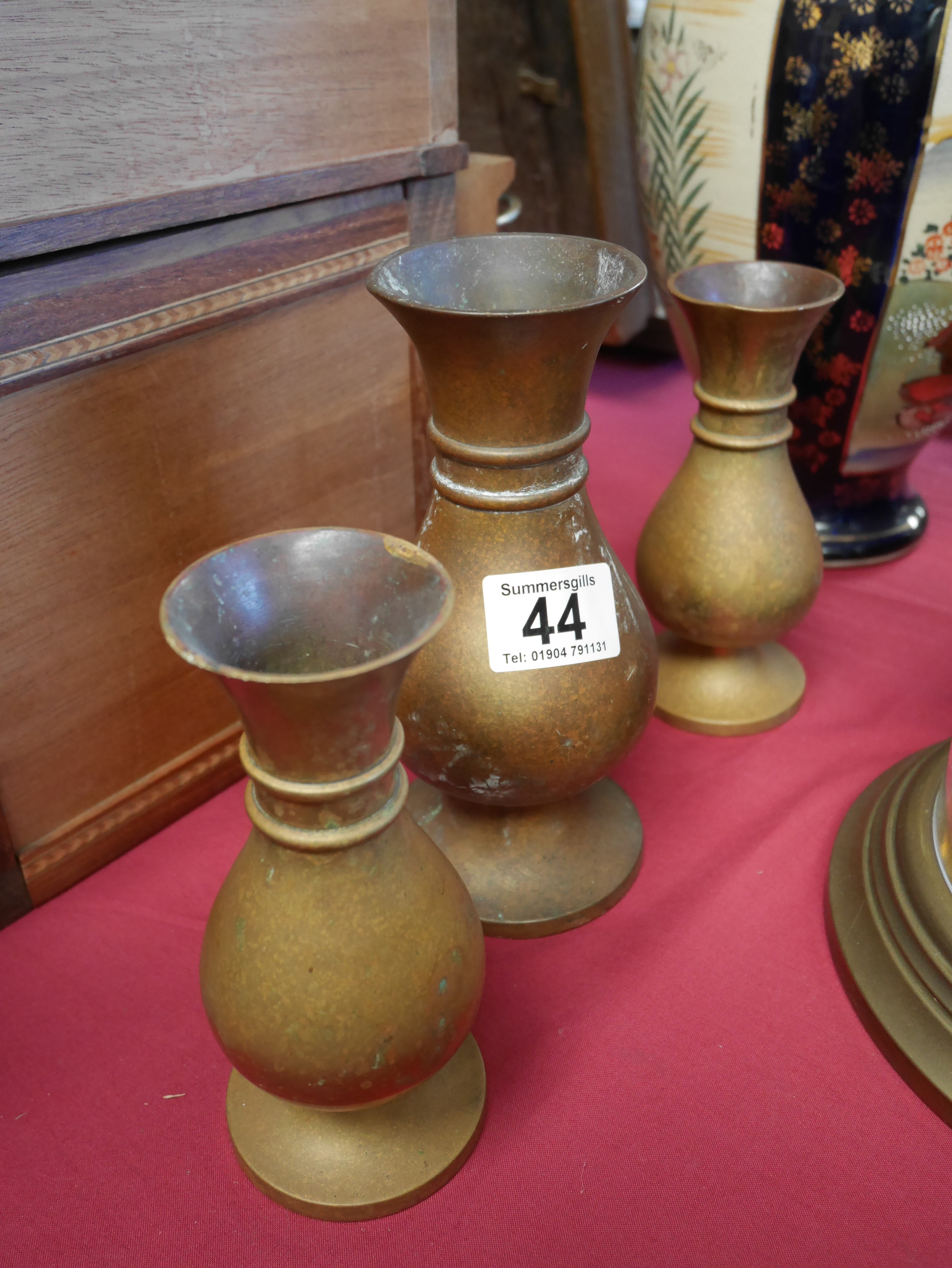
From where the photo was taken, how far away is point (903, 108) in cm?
121

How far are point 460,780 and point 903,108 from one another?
2.97 ft

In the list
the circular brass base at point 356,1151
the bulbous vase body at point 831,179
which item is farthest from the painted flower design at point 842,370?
the circular brass base at point 356,1151

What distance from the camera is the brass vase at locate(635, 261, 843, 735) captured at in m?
1.13

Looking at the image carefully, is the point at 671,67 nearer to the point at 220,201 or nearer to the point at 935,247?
the point at 935,247

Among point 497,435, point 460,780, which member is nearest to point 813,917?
point 460,780

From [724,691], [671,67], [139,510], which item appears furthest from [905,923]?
[671,67]

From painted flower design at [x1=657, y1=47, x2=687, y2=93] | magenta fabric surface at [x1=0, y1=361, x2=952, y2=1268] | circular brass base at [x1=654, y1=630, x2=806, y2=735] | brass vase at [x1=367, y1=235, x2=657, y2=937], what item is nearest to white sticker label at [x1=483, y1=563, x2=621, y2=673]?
brass vase at [x1=367, y1=235, x2=657, y2=937]

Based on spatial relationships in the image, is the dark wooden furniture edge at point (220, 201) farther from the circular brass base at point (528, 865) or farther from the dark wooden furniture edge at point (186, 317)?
the circular brass base at point (528, 865)

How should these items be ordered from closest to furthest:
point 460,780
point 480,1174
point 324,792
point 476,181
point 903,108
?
1. point 324,792
2. point 480,1174
3. point 460,780
4. point 903,108
5. point 476,181

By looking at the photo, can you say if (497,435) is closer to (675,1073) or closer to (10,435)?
(10,435)

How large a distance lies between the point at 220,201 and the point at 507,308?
0.95ft

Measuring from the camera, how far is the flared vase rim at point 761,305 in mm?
1051

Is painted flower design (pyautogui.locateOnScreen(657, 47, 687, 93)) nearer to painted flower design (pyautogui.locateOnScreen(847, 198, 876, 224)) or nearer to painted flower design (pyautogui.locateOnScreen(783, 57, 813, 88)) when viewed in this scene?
painted flower design (pyautogui.locateOnScreen(783, 57, 813, 88))

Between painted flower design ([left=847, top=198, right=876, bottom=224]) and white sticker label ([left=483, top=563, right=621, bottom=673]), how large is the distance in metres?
0.69
